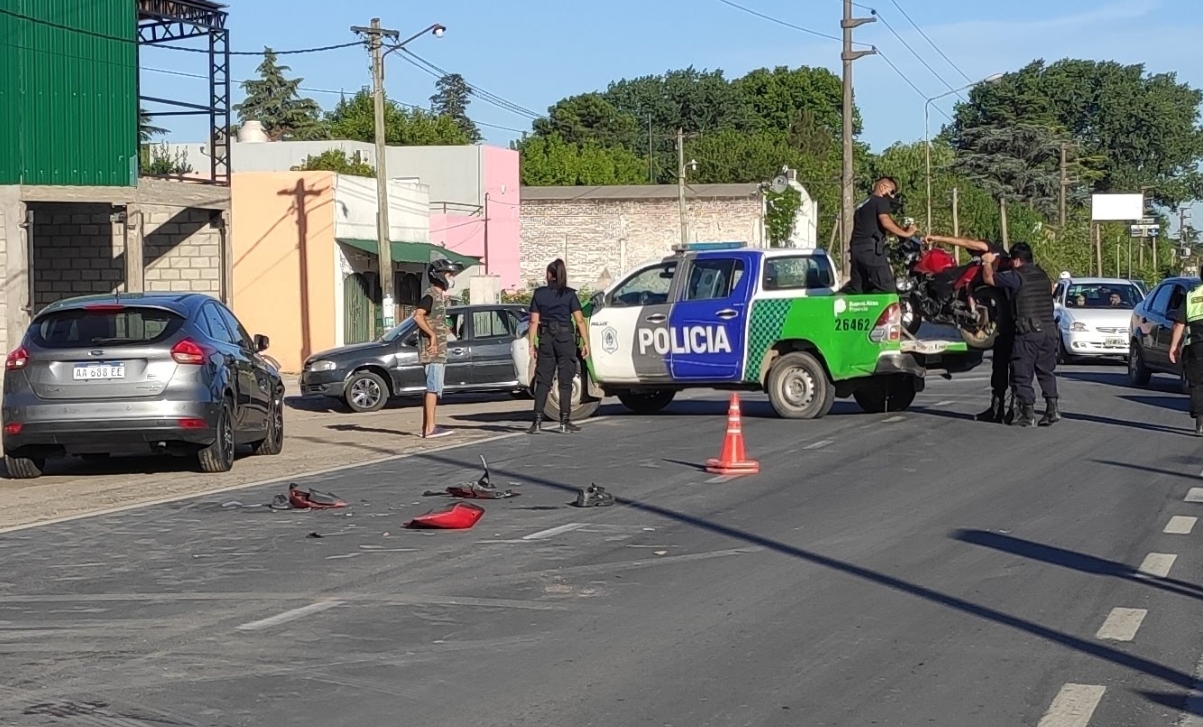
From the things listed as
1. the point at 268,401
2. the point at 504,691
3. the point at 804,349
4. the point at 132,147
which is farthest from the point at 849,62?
the point at 504,691

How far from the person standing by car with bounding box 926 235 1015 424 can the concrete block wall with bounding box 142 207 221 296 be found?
65.6 ft

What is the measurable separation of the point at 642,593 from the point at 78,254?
28.2 meters

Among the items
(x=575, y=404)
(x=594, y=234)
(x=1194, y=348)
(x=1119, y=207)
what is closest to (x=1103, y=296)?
(x=1194, y=348)

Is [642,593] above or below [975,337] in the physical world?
below

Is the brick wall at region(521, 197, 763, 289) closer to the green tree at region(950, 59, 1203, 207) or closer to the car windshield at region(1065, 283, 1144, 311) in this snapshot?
the car windshield at region(1065, 283, 1144, 311)

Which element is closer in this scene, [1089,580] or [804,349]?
[1089,580]

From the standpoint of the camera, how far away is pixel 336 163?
61.3 m

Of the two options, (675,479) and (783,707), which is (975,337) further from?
(783,707)

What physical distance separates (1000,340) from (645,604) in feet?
35.6

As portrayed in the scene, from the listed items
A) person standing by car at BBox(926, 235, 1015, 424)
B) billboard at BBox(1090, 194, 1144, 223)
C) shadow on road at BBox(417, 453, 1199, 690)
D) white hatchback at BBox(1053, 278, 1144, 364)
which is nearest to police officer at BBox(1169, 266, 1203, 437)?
person standing by car at BBox(926, 235, 1015, 424)

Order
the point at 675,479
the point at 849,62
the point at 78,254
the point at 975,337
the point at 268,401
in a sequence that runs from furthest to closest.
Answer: the point at 849,62
the point at 78,254
the point at 975,337
the point at 268,401
the point at 675,479

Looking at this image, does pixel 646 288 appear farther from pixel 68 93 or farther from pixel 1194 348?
pixel 68 93

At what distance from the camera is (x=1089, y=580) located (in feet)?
30.8

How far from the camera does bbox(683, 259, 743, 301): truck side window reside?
64.3 ft
